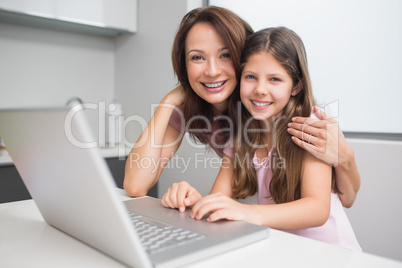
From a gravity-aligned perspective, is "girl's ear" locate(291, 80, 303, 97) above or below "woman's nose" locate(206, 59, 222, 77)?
below

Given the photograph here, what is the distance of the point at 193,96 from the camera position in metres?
1.32

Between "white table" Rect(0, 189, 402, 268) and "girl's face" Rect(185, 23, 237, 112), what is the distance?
0.67m

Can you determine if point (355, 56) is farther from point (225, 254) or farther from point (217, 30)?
point (225, 254)

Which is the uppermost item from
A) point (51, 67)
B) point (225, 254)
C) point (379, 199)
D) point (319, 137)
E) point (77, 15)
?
point (77, 15)

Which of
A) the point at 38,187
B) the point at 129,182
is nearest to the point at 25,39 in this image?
the point at 129,182

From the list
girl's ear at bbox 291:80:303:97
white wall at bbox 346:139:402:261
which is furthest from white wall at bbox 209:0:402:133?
girl's ear at bbox 291:80:303:97

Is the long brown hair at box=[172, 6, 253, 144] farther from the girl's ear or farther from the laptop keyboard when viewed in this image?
the laptop keyboard

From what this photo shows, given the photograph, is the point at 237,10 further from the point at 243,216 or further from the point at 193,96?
the point at 243,216

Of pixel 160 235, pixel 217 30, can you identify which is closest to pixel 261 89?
pixel 217 30

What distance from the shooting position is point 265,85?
1.02 m

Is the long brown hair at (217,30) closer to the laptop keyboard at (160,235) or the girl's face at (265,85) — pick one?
the girl's face at (265,85)

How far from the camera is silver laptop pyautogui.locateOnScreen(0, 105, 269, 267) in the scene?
0.37 m

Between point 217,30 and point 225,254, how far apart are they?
808 millimetres

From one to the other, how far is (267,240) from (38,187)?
378 mm
